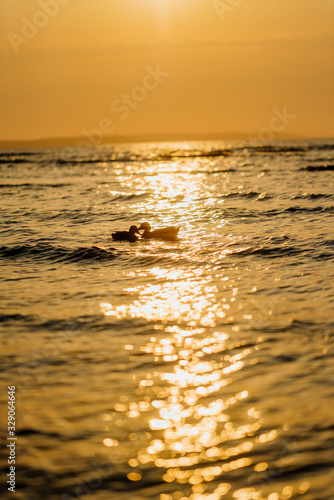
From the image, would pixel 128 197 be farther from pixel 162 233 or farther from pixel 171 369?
pixel 171 369

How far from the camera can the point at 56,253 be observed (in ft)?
45.9

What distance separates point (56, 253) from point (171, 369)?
27.1ft

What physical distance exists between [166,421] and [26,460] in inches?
51.0

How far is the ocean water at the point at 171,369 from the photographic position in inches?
173

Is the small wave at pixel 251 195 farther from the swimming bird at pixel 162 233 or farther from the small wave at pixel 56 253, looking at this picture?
the small wave at pixel 56 253

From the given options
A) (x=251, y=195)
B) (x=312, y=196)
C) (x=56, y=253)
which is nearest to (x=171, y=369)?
(x=56, y=253)

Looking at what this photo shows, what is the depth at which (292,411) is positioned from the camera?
520 cm

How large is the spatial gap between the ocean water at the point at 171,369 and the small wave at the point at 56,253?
0.20 feet

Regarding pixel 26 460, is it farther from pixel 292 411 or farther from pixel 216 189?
pixel 216 189

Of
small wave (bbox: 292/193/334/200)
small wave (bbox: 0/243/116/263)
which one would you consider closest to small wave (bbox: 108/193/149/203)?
small wave (bbox: 292/193/334/200)

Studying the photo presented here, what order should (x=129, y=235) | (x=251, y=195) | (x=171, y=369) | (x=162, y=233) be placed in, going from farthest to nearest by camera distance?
(x=251, y=195)
(x=162, y=233)
(x=129, y=235)
(x=171, y=369)

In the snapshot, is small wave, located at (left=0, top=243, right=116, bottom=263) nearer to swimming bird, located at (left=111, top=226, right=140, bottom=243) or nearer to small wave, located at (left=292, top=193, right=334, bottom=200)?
swimming bird, located at (left=111, top=226, right=140, bottom=243)

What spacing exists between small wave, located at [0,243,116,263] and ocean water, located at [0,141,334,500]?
0.20 feet

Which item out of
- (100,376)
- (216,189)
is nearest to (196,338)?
(100,376)
